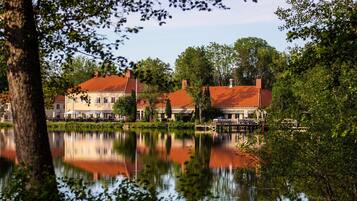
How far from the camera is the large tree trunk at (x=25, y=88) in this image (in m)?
6.16

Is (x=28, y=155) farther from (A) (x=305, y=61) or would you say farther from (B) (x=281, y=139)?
(B) (x=281, y=139)

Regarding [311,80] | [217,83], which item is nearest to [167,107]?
[217,83]

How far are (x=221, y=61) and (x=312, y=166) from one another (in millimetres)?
99199

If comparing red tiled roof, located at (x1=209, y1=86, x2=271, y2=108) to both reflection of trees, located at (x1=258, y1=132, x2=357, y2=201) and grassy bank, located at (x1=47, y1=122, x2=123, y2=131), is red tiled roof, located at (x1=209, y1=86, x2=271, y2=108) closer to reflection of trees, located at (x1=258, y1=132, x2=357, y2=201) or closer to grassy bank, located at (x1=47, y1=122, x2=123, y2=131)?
grassy bank, located at (x1=47, y1=122, x2=123, y2=131)

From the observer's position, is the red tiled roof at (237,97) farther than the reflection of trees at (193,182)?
Yes

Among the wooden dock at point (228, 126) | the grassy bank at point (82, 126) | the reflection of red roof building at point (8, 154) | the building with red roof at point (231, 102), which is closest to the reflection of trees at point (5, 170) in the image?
the reflection of red roof building at point (8, 154)

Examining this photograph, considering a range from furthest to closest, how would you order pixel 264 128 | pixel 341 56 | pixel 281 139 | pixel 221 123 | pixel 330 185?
pixel 221 123, pixel 264 128, pixel 281 139, pixel 330 185, pixel 341 56

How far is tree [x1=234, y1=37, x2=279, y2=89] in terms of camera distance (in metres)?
109

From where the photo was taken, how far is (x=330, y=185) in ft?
39.2

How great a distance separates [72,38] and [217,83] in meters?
104

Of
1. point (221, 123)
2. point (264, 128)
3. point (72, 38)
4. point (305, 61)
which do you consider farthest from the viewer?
point (221, 123)

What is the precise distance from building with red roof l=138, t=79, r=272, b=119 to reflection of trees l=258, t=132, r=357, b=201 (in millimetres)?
65608

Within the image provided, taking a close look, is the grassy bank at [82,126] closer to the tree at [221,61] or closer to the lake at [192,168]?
the lake at [192,168]

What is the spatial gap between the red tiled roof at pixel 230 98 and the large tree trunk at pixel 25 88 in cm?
7386
